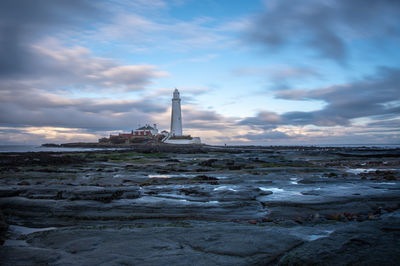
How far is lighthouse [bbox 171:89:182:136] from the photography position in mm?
78875

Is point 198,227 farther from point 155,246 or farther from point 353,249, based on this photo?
point 353,249

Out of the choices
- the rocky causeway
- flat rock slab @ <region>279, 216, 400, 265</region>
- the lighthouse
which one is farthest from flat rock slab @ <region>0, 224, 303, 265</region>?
the lighthouse

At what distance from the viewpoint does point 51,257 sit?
3.99m

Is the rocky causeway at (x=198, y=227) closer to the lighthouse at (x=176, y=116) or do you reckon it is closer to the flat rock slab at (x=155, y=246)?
the flat rock slab at (x=155, y=246)

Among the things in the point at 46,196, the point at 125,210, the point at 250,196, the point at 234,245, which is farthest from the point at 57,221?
the point at 250,196

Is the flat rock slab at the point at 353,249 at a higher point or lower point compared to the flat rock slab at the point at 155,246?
higher

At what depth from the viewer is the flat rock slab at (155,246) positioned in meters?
3.88

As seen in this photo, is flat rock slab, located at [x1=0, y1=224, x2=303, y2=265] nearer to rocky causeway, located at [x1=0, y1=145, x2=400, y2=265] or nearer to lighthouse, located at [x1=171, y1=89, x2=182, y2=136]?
rocky causeway, located at [x1=0, y1=145, x2=400, y2=265]

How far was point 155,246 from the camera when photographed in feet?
14.4

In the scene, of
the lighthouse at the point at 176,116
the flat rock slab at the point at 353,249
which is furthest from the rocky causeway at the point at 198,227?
the lighthouse at the point at 176,116

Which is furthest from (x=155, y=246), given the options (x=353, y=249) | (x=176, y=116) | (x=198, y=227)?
(x=176, y=116)

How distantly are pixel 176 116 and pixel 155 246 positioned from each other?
76186 millimetres

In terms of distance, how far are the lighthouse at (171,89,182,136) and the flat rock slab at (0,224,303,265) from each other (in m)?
74.2

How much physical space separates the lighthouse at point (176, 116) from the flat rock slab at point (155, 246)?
7423cm
